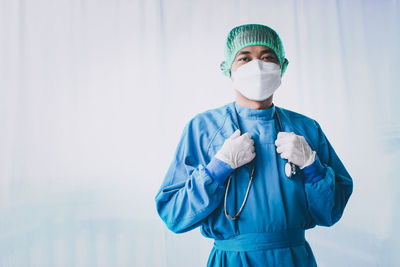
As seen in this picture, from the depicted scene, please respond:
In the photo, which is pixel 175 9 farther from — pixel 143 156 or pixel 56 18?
pixel 143 156

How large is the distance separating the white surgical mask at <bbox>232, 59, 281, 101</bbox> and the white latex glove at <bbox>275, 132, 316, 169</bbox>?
0.67ft

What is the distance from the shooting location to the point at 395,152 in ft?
7.22

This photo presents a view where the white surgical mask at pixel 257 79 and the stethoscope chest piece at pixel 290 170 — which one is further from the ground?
the white surgical mask at pixel 257 79

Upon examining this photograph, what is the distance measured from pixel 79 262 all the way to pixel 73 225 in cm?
22

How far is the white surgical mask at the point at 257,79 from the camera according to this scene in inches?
47.9

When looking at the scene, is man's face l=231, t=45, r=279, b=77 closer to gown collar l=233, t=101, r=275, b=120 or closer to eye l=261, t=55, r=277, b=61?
eye l=261, t=55, r=277, b=61

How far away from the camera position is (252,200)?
3.57ft

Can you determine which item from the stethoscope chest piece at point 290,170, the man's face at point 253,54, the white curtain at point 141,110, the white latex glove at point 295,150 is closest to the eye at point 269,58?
the man's face at point 253,54

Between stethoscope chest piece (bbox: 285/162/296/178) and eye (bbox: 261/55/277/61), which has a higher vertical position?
eye (bbox: 261/55/277/61)

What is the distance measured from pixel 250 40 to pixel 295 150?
489 mm

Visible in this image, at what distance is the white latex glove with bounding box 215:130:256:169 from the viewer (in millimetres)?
1063

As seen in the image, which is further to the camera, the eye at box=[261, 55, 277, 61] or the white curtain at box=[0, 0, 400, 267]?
the white curtain at box=[0, 0, 400, 267]

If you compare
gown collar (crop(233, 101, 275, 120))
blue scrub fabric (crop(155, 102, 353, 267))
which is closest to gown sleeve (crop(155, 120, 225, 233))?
blue scrub fabric (crop(155, 102, 353, 267))

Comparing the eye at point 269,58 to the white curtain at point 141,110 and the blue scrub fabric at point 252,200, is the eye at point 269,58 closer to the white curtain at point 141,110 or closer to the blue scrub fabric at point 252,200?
the blue scrub fabric at point 252,200
